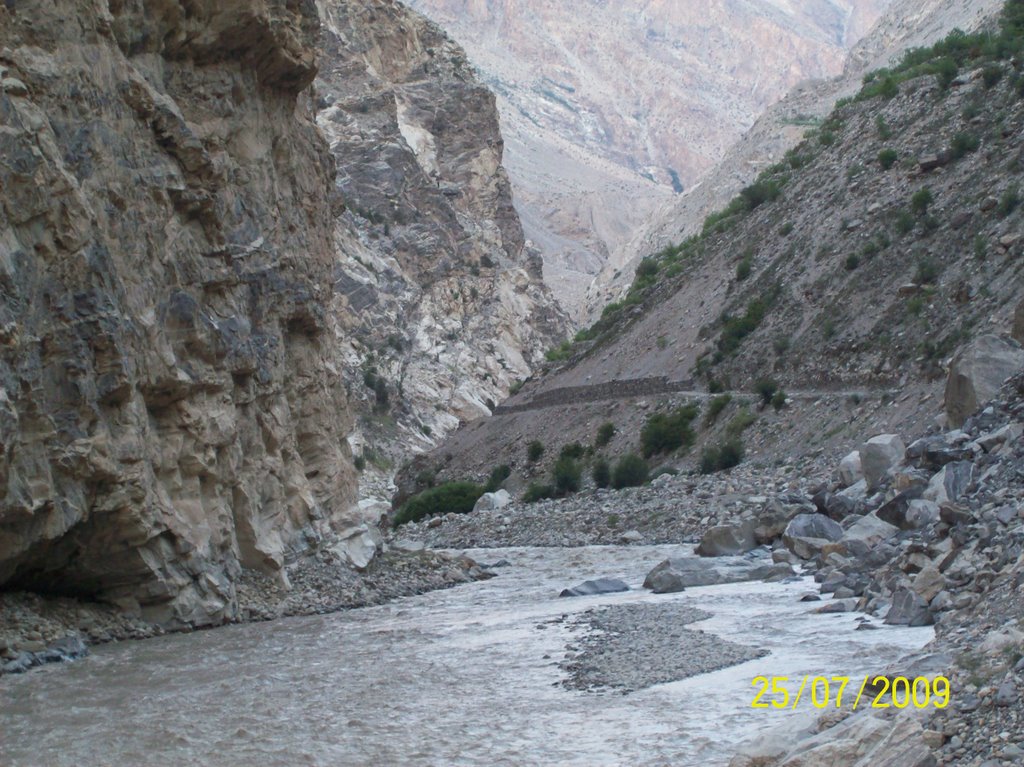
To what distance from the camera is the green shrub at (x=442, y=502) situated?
168 feet

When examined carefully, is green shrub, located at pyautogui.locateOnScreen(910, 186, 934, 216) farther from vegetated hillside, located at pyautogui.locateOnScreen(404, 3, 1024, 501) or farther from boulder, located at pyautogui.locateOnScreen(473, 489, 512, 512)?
boulder, located at pyautogui.locateOnScreen(473, 489, 512, 512)

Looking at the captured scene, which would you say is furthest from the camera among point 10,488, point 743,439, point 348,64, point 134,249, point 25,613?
point 348,64

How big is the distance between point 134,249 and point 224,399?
364 centimetres

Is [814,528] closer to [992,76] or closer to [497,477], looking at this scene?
[497,477]

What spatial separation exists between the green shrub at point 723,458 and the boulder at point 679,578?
20.3 meters

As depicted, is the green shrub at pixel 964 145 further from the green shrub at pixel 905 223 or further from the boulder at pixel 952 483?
the boulder at pixel 952 483

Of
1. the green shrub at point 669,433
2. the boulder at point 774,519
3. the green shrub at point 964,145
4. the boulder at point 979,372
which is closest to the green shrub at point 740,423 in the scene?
the green shrub at point 669,433

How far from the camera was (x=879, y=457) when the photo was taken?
2706cm

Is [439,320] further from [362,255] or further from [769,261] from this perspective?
[769,261]

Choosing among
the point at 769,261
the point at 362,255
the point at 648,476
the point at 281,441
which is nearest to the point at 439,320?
the point at 362,255

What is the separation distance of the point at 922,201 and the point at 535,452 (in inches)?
745

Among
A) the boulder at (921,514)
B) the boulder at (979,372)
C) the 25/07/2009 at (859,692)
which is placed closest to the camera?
the 25/07/2009 at (859,692)

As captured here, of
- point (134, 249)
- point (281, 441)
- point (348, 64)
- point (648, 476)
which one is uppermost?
point (348, 64)

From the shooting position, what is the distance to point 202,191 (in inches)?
895
